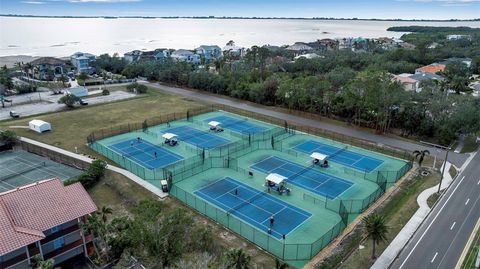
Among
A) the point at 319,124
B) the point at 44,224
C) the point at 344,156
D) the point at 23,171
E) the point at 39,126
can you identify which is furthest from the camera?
the point at 319,124

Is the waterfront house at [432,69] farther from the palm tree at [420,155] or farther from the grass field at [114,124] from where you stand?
the grass field at [114,124]

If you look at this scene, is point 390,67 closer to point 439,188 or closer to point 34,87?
point 439,188

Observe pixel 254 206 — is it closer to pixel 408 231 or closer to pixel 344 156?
pixel 408 231

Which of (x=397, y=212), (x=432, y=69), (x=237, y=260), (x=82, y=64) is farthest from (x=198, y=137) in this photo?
(x=432, y=69)

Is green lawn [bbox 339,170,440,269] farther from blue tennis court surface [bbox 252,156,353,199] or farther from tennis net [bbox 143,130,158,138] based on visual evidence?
tennis net [bbox 143,130,158,138]

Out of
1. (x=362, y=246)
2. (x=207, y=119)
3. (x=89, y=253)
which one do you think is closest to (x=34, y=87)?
(x=207, y=119)

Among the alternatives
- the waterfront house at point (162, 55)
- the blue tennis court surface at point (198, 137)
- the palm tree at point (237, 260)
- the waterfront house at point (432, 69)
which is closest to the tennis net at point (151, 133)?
the blue tennis court surface at point (198, 137)
